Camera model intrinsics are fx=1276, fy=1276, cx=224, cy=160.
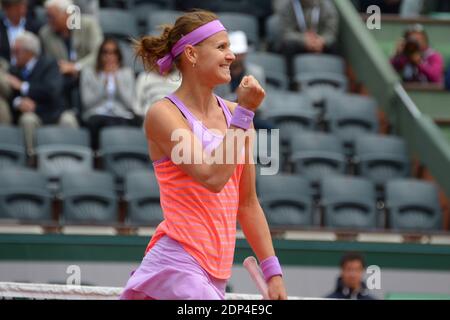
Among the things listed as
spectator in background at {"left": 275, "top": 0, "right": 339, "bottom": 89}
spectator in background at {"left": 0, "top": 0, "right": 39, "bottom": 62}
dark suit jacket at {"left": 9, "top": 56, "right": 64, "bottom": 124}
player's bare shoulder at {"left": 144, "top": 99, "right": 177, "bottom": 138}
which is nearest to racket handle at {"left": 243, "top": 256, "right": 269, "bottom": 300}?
player's bare shoulder at {"left": 144, "top": 99, "right": 177, "bottom": 138}

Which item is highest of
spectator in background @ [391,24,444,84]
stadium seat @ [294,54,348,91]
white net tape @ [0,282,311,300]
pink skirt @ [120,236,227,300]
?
spectator in background @ [391,24,444,84]

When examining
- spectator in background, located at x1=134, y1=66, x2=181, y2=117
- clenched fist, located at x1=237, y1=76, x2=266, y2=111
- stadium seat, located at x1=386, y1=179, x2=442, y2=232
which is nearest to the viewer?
clenched fist, located at x1=237, y1=76, x2=266, y2=111

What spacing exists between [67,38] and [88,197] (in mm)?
2487

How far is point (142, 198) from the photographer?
33.2ft

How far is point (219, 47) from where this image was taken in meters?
5.06

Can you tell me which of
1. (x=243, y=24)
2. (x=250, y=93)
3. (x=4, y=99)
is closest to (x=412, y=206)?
(x=243, y=24)

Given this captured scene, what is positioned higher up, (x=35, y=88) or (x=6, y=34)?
(x=6, y=34)

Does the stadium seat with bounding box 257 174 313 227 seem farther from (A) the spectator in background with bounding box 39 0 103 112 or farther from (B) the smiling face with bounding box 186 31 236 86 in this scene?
A: (B) the smiling face with bounding box 186 31 236 86

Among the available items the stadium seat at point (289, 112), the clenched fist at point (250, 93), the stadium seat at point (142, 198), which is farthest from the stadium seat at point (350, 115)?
the clenched fist at point (250, 93)

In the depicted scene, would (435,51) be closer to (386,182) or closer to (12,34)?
(386,182)

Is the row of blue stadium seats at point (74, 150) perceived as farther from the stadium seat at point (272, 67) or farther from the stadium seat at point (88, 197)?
the stadium seat at point (272, 67)

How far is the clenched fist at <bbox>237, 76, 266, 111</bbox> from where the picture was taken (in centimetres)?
465

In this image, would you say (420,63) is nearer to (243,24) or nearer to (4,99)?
(243,24)
